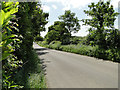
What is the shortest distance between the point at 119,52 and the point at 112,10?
24.1ft

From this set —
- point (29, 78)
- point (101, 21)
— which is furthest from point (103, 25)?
point (29, 78)

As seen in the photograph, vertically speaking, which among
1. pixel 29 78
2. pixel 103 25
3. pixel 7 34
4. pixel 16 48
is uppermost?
pixel 103 25

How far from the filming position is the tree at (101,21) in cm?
1520

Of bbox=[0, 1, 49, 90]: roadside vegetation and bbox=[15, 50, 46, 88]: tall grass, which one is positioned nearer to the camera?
bbox=[0, 1, 49, 90]: roadside vegetation

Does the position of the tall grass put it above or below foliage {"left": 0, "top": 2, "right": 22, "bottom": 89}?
below

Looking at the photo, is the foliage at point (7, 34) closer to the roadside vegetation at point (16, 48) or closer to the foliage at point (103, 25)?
the roadside vegetation at point (16, 48)

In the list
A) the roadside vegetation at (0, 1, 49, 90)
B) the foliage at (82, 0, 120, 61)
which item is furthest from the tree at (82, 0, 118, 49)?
the roadside vegetation at (0, 1, 49, 90)

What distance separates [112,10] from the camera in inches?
624

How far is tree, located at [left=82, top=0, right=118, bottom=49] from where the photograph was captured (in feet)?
49.9

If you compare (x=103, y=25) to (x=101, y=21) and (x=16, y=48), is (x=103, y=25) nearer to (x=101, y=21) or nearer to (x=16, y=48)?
(x=101, y=21)

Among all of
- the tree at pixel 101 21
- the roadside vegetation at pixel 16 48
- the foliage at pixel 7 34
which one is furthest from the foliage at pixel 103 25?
the foliage at pixel 7 34

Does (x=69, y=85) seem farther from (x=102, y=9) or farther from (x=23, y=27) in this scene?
(x=102, y=9)

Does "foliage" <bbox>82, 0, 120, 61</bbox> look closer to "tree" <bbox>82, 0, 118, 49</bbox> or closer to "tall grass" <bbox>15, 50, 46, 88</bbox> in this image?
"tree" <bbox>82, 0, 118, 49</bbox>

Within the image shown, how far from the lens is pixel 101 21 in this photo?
16531mm
